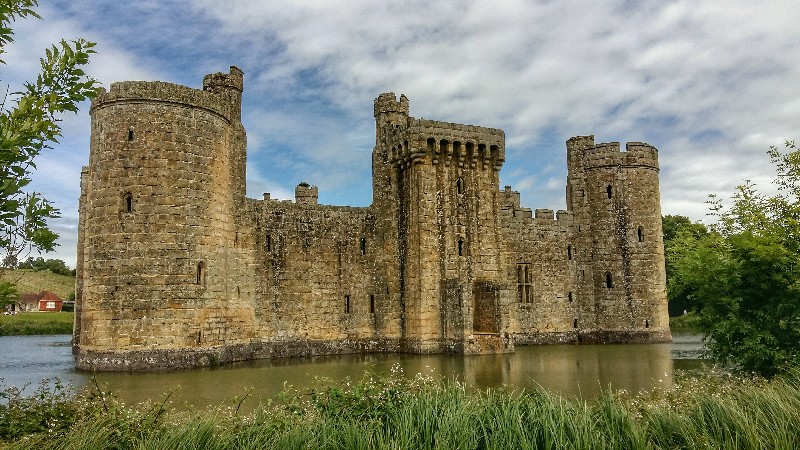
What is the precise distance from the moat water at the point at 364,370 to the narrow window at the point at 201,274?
3.02 m

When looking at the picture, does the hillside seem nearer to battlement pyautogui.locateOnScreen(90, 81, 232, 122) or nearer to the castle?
the castle

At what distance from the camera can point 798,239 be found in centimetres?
1348

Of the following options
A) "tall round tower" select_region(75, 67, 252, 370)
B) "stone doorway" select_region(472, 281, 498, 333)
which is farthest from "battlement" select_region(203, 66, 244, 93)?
"stone doorway" select_region(472, 281, 498, 333)

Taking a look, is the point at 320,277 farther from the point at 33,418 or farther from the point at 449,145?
the point at 33,418

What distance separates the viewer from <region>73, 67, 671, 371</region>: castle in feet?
64.3

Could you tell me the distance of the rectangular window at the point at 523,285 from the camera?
31.6 m

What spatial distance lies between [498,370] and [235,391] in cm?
858

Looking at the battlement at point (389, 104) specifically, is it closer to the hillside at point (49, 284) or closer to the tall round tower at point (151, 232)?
the tall round tower at point (151, 232)

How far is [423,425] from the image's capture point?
6.76 metres

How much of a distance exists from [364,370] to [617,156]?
865 inches

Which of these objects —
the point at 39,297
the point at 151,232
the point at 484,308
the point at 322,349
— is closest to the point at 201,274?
the point at 151,232

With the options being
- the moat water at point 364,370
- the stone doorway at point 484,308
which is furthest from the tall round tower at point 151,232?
the stone doorway at point 484,308

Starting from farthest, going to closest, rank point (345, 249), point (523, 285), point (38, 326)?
point (38, 326) → point (523, 285) → point (345, 249)

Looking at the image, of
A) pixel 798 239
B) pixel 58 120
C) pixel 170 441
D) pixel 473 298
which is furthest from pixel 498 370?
pixel 58 120
